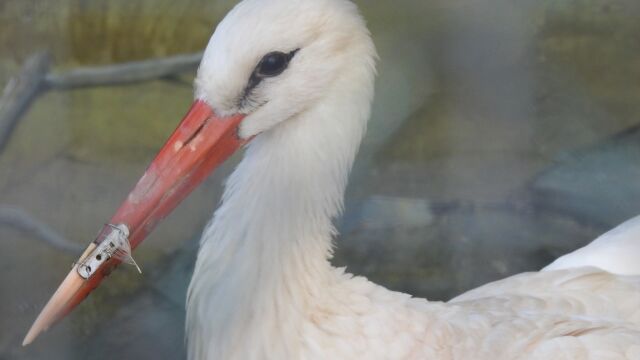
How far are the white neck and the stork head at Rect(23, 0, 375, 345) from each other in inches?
1.4

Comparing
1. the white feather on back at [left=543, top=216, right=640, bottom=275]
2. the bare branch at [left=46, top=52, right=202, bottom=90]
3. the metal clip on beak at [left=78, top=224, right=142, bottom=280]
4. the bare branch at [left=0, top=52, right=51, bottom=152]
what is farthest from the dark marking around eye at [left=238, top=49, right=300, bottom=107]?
the bare branch at [left=0, top=52, right=51, bottom=152]

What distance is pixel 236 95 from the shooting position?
144 cm

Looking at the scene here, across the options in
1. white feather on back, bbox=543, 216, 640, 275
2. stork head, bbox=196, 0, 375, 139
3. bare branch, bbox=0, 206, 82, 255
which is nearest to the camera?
stork head, bbox=196, 0, 375, 139

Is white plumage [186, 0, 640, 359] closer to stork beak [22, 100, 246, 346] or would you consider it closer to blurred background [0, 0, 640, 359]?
stork beak [22, 100, 246, 346]

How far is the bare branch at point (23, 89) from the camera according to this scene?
260 cm

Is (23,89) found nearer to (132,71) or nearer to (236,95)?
(132,71)

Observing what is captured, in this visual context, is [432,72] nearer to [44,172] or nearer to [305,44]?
[44,172]

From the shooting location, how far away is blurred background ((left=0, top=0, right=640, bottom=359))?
2.59m

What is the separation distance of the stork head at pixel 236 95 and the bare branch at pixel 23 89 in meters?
1.27

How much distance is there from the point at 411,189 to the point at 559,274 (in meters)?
0.90

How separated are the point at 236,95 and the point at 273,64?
0.24 ft

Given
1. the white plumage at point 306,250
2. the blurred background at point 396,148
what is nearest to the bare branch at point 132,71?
the blurred background at point 396,148

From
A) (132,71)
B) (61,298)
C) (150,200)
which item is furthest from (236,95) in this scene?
(132,71)

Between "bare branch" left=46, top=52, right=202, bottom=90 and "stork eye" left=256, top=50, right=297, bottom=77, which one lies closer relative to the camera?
"stork eye" left=256, top=50, right=297, bottom=77
